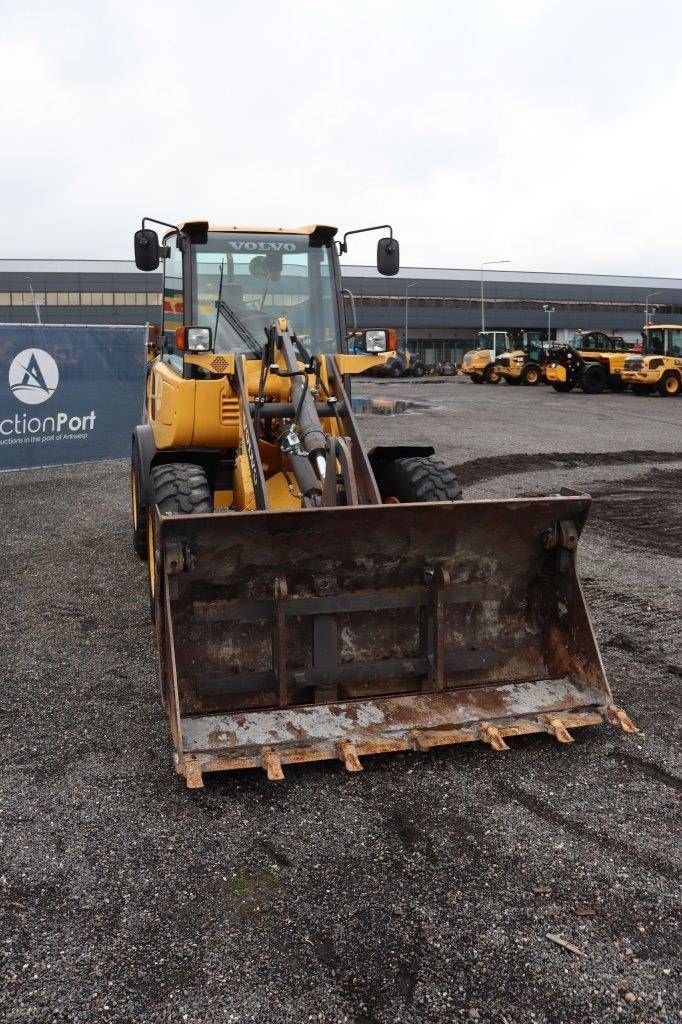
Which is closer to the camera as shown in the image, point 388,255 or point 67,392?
point 388,255

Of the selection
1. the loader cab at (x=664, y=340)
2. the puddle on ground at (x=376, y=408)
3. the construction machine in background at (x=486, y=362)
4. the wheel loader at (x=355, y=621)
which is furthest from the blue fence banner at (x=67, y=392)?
the construction machine in background at (x=486, y=362)

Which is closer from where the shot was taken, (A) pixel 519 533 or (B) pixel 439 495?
(A) pixel 519 533

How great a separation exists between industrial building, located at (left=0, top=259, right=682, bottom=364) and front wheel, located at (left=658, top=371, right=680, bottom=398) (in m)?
37.5

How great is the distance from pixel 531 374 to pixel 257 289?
106 ft

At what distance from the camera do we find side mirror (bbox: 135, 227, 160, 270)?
21.4 feet

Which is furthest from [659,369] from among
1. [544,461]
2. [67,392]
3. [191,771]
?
[191,771]

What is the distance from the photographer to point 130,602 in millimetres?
6500

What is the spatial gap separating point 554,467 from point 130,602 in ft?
27.4

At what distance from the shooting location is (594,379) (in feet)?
100

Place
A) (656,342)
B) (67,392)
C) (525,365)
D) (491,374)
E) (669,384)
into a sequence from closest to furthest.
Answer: (67,392), (669,384), (656,342), (525,365), (491,374)

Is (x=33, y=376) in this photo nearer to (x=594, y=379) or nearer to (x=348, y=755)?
(x=348, y=755)

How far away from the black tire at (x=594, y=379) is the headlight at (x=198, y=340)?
2688 cm

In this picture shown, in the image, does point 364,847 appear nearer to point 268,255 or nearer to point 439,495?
point 439,495

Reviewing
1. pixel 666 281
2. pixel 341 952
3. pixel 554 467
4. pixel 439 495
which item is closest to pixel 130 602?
pixel 439 495
